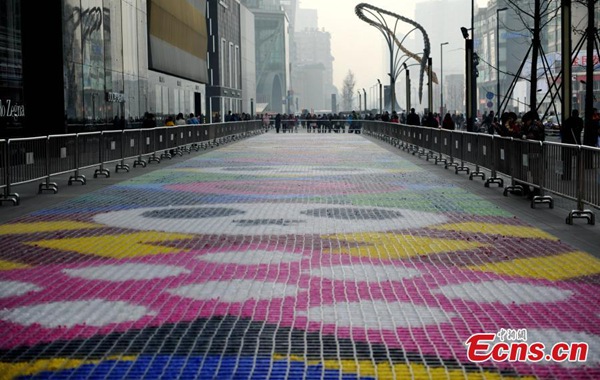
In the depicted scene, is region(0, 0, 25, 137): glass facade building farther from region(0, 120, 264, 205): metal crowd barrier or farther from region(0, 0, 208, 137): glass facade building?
region(0, 120, 264, 205): metal crowd barrier

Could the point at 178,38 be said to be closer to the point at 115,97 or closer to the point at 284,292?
the point at 115,97

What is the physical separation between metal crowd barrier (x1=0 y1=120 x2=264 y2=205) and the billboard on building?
23212 mm

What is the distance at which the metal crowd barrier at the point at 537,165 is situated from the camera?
14.4m

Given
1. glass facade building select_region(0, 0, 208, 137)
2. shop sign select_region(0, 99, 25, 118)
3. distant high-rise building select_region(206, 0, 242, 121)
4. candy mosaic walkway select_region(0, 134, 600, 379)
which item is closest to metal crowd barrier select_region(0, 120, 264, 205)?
candy mosaic walkway select_region(0, 134, 600, 379)

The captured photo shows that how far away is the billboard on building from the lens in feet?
208

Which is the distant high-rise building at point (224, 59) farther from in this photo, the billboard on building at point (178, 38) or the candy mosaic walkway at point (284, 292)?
the candy mosaic walkway at point (284, 292)

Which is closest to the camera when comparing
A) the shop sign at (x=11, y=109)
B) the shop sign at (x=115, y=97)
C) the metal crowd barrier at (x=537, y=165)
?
the metal crowd barrier at (x=537, y=165)

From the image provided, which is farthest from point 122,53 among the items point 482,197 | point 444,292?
point 444,292

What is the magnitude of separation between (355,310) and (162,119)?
184 feet

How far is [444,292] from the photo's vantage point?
8.81 meters

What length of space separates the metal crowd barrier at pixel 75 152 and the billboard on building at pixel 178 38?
23212mm

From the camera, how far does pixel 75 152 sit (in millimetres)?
23688

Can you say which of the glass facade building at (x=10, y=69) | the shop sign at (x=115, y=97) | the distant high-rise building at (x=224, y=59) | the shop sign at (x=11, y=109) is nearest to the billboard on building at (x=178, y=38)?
the shop sign at (x=115, y=97)

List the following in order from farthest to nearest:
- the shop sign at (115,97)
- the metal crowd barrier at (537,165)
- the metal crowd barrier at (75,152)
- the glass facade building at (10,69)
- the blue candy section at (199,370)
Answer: the shop sign at (115,97) → the glass facade building at (10,69) → the metal crowd barrier at (75,152) → the metal crowd barrier at (537,165) → the blue candy section at (199,370)
